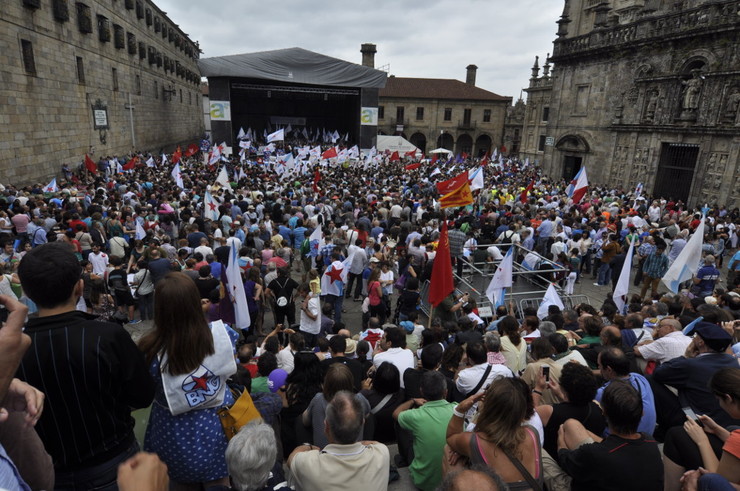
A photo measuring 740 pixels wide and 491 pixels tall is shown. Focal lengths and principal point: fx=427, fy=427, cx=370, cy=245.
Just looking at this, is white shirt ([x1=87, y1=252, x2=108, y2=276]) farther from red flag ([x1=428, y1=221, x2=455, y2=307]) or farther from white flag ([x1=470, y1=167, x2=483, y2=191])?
white flag ([x1=470, y1=167, x2=483, y2=191])

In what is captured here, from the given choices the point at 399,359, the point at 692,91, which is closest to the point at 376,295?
the point at 399,359

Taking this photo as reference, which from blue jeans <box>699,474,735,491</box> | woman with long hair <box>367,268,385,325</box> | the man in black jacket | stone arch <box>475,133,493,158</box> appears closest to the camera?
the man in black jacket

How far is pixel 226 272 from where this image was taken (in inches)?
243

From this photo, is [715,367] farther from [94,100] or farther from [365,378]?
[94,100]

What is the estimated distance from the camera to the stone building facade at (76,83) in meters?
14.7

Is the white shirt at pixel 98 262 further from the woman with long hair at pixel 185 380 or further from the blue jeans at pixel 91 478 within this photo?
the blue jeans at pixel 91 478

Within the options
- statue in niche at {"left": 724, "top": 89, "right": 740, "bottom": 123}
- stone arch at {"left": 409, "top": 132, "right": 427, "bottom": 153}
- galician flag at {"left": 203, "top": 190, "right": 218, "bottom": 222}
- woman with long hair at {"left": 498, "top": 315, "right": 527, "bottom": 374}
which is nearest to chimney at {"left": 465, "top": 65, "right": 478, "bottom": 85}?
stone arch at {"left": 409, "top": 132, "right": 427, "bottom": 153}

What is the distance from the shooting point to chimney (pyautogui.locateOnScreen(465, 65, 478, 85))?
55.2 m

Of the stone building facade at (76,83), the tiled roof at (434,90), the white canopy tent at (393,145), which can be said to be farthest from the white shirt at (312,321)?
the tiled roof at (434,90)

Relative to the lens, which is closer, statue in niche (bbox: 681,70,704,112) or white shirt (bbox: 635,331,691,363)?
white shirt (bbox: 635,331,691,363)

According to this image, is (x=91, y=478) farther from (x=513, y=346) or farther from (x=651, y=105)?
(x=651, y=105)

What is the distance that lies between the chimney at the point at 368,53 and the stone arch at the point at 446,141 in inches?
465

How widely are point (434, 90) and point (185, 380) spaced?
5373 centimetres

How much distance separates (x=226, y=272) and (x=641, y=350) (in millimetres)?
5209
